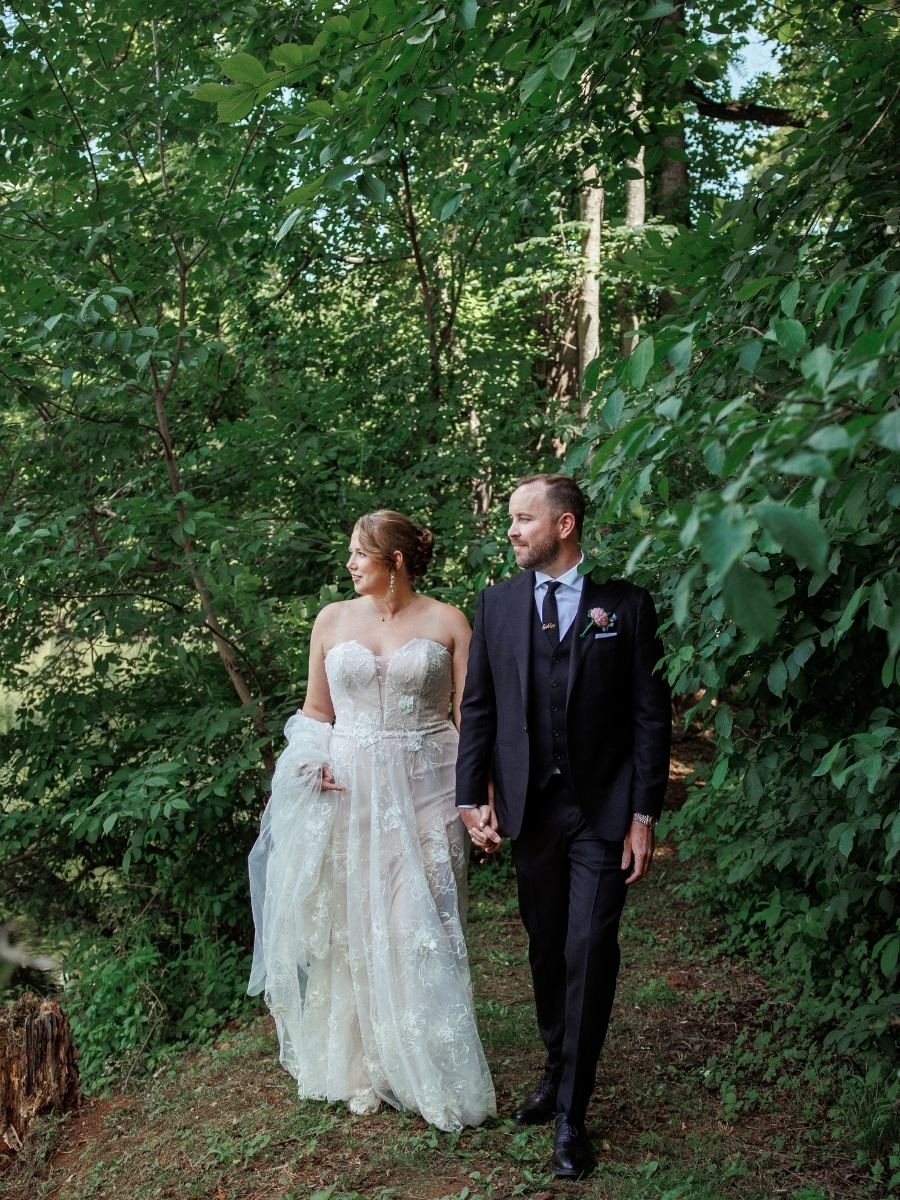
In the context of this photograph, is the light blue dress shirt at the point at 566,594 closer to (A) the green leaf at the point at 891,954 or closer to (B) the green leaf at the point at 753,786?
(B) the green leaf at the point at 753,786

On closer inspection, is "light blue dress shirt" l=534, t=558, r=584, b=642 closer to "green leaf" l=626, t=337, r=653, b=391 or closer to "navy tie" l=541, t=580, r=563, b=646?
"navy tie" l=541, t=580, r=563, b=646

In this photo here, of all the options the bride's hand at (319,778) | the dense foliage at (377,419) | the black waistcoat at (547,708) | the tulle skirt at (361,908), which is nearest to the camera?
the dense foliage at (377,419)

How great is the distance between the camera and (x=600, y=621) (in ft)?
11.9

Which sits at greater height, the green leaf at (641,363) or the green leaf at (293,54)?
the green leaf at (293,54)

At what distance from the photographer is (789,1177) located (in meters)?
3.64

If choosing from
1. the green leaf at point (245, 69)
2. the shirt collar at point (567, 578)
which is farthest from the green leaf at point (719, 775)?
the green leaf at point (245, 69)

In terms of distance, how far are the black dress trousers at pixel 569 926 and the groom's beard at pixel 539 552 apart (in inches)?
28.7

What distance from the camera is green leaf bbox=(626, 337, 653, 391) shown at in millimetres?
2330

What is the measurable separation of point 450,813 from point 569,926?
0.79 m

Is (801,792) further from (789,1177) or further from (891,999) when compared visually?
(789,1177)

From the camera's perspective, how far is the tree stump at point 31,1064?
514cm

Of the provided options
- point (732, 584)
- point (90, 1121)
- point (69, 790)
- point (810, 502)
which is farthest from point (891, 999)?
point (69, 790)

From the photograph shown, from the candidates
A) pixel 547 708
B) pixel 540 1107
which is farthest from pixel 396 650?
pixel 540 1107

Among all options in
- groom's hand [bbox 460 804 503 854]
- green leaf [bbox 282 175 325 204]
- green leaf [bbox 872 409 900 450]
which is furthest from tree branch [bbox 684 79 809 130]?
green leaf [bbox 872 409 900 450]
